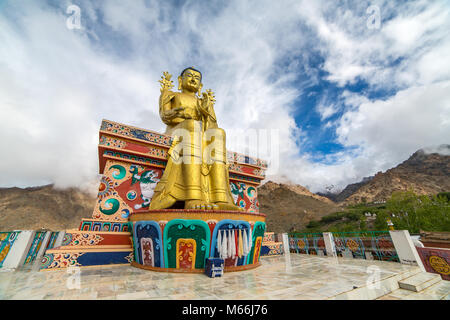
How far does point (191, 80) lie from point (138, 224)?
582 centimetres

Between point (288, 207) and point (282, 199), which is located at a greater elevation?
point (282, 199)

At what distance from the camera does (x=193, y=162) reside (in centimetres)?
593

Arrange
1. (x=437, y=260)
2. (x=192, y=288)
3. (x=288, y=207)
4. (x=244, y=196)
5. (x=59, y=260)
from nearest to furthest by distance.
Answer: (x=192, y=288), (x=437, y=260), (x=59, y=260), (x=244, y=196), (x=288, y=207)

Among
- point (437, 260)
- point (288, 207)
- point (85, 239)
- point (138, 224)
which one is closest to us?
point (437, 260)

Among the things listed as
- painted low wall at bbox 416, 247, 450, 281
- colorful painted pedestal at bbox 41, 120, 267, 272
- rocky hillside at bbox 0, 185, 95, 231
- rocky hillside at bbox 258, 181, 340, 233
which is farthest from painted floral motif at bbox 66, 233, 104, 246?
rocky hillside at bbox 258, 181, 340, 233

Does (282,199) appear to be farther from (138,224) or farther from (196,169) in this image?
(138,224)

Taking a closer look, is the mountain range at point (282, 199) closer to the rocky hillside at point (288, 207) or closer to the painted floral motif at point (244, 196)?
the rocky hillside at point (288, 207)

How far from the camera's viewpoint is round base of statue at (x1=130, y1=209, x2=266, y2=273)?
412 centimetres

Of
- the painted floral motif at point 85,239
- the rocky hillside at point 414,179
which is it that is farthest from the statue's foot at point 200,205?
the rocky hillside at point 414,179

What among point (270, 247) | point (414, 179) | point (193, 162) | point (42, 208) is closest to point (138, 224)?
point (193, 162)

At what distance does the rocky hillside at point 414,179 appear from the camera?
40.7m

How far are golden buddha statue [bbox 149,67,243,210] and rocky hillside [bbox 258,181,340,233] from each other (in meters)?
30.0

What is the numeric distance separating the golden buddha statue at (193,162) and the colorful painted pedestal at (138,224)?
0.65m

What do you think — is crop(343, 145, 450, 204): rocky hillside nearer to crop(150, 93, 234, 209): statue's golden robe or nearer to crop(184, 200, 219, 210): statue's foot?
crop(150, 93, 234, 209): statue's golden robe
